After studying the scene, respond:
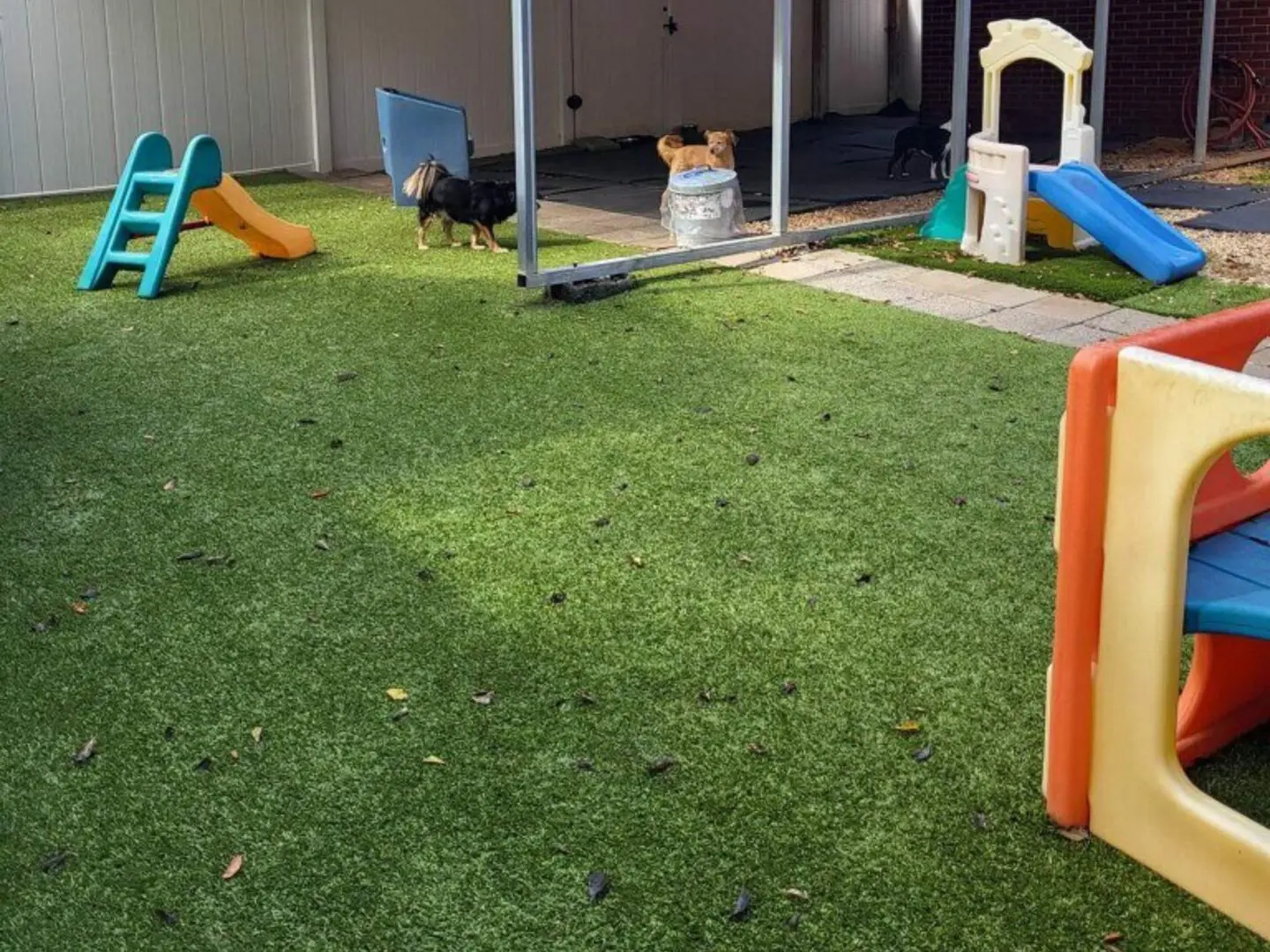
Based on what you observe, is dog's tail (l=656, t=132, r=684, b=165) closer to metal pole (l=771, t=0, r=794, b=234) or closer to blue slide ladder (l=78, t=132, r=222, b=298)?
metal pole (l=771, t=0, r=794, b=234)

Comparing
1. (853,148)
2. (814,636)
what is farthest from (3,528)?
(853,148)

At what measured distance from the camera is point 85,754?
8.75ft

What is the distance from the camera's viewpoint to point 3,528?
150 inches

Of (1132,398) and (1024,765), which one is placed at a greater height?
(1132,398)

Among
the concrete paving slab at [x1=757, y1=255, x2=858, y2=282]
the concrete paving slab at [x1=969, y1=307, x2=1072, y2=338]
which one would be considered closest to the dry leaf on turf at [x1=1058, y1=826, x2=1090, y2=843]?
the concrete paving slab at [x1=969, y1=307, x2=1072, y2=338]

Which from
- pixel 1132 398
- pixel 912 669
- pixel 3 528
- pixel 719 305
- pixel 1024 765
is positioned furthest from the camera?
pixel 719 305

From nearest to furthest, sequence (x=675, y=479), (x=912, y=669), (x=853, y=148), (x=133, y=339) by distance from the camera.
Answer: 1. (x=912, y=669)
2. (x=675, y=479)
3. (x=133, y=339)
4. (x=853, y=148)

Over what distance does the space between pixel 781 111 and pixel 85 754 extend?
567cm

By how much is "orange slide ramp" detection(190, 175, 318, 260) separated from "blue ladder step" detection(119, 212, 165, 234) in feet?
0.91

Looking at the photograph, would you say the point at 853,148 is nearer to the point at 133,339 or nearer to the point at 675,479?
the point at 133,339

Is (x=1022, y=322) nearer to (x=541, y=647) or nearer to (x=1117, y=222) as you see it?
(x=1117, y=222)

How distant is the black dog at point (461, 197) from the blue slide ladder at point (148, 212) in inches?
46.8

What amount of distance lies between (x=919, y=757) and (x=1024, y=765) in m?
0.19

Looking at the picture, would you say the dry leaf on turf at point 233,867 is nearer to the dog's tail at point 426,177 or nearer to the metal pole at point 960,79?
the dog's tail at point 426,177
